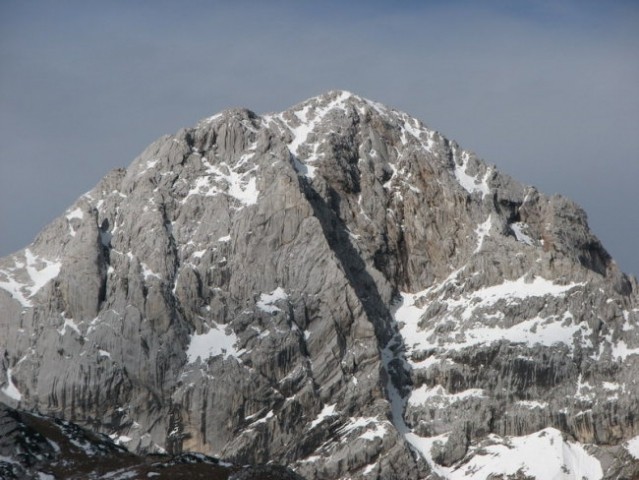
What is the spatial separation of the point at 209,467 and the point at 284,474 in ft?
33.8

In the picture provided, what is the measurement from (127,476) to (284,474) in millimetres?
16910

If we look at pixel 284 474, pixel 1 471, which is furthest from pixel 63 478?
pixel 284 474

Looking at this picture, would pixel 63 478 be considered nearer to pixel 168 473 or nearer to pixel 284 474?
pixel 168 473

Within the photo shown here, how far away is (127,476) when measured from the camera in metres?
194

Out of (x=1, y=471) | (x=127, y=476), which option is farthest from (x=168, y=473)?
(x=1, y=471)

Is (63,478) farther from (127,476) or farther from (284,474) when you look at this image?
(284,474)

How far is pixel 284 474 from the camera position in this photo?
188750mm

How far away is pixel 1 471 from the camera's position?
19212 centimetres

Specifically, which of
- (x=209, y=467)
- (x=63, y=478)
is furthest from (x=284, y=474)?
(x=63, y=478)

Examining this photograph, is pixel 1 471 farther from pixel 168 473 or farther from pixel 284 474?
pixel 284 474

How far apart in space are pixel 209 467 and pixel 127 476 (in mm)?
8510

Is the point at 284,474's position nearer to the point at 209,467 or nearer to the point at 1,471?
the point at 209,467

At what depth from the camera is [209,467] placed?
195 m

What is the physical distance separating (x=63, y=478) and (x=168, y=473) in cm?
1081
